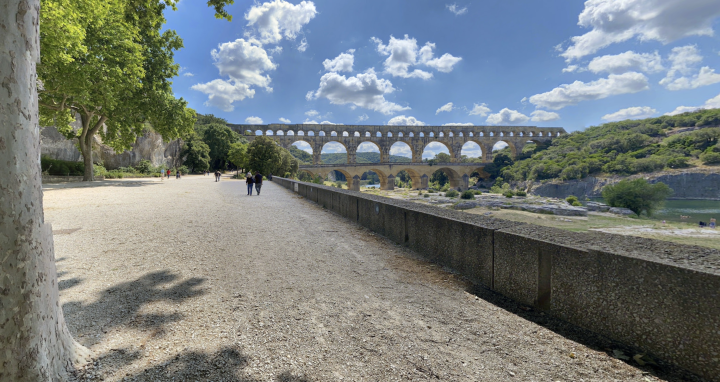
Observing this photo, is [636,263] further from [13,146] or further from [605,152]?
[605,152]

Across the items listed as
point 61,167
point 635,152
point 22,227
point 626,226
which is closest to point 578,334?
point 22,227

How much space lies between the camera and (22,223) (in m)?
1.48

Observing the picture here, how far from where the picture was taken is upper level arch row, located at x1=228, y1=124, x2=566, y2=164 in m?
75.4

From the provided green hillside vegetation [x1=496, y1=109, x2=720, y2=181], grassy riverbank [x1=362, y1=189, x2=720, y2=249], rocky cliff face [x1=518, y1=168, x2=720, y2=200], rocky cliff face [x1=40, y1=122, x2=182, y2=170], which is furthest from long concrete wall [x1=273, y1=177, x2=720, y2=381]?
green hillside vegetation [x1=496, y1=109, x2=720, y2=181]

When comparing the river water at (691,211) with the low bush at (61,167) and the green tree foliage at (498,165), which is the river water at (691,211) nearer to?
the green tree foliage at (498,165)

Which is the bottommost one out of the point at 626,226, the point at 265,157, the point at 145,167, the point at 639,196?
the point at 626,226

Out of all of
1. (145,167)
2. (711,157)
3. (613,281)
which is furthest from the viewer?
(711,157)

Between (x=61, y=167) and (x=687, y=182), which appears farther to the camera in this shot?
(x=687, y=182)

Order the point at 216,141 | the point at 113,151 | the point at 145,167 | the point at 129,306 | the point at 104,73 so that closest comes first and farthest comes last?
the point at 129,306 → the point at 104,73 → the point at 113,151 → the point at 145,167 → the point at 216,141

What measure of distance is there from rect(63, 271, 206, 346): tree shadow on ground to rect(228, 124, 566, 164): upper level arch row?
238ft

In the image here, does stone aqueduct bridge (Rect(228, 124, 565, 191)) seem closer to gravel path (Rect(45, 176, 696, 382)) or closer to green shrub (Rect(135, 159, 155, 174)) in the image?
green shrub (Rect(135, 159, 155, 174))

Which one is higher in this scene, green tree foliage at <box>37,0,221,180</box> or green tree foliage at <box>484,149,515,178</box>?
green tree foliage at <box>37,0,221,180</box>

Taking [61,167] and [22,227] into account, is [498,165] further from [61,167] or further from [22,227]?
[22,227]

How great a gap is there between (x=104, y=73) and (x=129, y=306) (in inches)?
800
